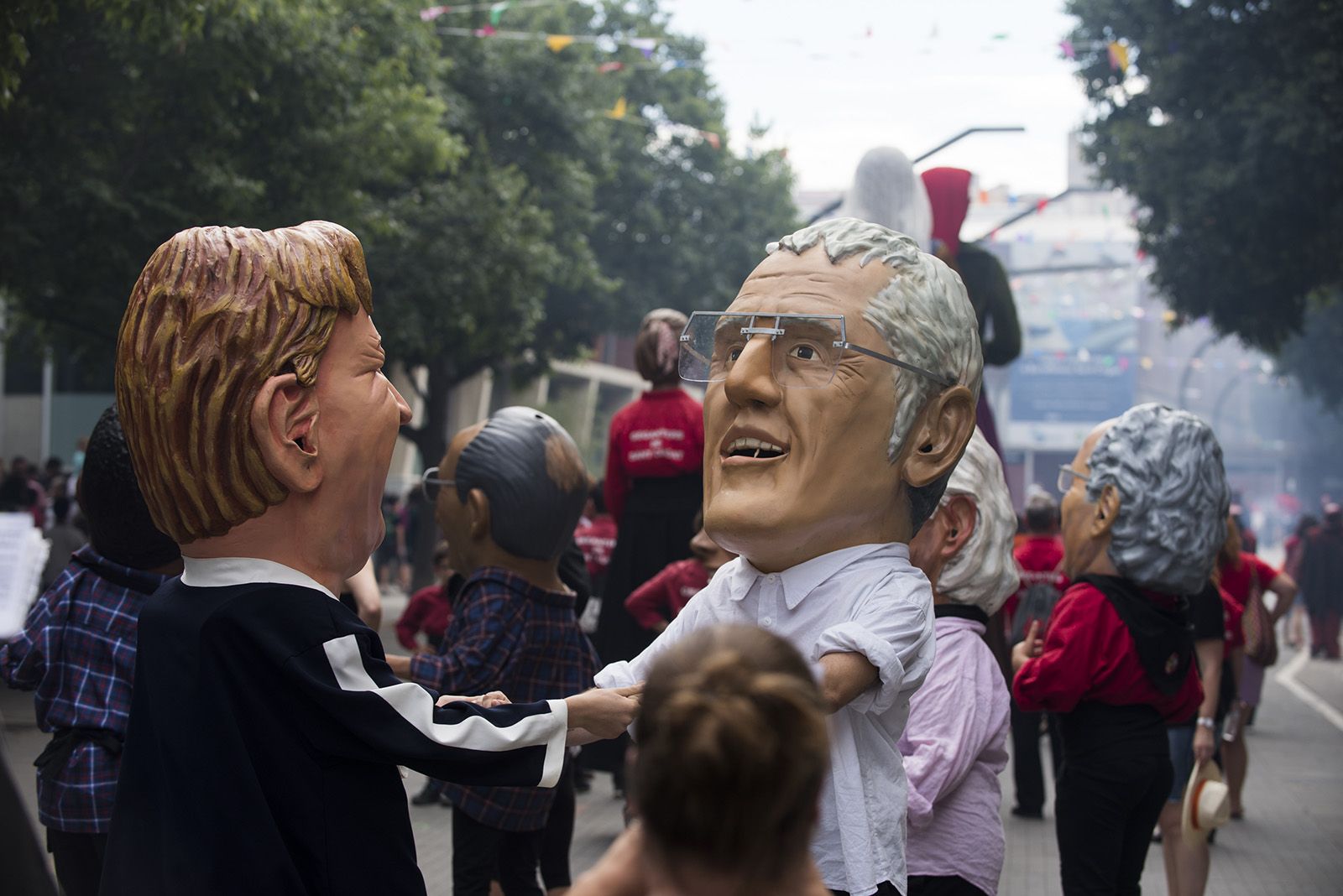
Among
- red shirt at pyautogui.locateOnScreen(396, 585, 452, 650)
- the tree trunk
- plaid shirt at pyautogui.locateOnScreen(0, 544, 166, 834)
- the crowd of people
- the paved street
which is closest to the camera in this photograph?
the crowd of people

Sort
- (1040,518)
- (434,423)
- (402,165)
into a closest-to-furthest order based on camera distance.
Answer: (1040,518) → (402,165) → (434,423)

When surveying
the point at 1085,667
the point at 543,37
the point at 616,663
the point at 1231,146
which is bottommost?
the point at 1085,667

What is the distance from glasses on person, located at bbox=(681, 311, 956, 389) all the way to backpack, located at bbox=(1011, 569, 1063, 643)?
16.7 feet

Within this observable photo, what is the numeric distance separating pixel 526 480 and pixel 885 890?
248cm

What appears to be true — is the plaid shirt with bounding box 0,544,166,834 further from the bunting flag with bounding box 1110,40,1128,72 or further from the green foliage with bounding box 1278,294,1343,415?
the green foliage with bounding box 1278,294,1343,415

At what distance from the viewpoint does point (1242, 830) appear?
8.51 metres

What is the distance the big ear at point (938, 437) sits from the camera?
3.02 meters

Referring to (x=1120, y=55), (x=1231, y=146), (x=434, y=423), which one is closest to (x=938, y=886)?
(x=1231, y=146)

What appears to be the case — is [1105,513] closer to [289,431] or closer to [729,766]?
[289,431]

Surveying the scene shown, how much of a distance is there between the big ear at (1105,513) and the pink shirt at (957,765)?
1202 millimetres

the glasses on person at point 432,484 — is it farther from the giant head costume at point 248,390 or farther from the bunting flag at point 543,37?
the bunting flag at point 543,37

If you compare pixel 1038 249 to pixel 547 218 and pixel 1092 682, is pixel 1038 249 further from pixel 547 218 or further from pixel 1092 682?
pixel 1092 682

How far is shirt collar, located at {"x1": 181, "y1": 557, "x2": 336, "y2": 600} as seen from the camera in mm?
2758

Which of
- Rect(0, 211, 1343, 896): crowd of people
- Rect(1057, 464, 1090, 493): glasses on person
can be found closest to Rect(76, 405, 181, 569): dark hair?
Rect(0, 211, 1343, 896): crowd of people
